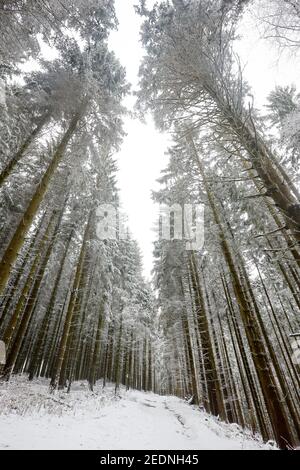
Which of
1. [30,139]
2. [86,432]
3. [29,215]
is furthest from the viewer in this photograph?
[30,139]

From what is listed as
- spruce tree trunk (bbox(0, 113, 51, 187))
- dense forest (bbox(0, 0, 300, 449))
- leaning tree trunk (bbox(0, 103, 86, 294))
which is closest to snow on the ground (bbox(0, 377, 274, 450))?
dense forest (bbox(0, 0, 300, 449))

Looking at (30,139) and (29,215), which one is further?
(30,139)

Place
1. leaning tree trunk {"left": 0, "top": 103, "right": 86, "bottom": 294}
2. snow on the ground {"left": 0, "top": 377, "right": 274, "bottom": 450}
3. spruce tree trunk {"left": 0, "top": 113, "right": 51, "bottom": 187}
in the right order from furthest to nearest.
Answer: spruce tree trunk {"left": 0, "top": 113, "right": 51, "bottom": 187} → leaning tree trunk {"left": 0, "top": 103, "right": 86, "bottom": 294} → snow on the ground {"left": 0, "top": 377, "right": 274, "bottom": 450}

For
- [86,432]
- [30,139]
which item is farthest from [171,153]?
[86,432]

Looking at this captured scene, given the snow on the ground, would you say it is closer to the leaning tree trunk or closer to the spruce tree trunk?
the leaning tree trunk

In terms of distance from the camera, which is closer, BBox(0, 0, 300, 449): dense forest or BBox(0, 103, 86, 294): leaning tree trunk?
BBox(0, 0, 300, 449): dense forest

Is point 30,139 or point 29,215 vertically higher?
point 30,139

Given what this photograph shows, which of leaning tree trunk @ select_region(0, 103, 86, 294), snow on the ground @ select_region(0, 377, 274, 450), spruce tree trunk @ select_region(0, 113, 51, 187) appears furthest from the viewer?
spruce tree trunk @ select_region(0, 113, 51, 187)

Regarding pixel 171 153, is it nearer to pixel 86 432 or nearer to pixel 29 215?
pixel 29 215

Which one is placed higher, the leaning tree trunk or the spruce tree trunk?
the spruce tree trunk

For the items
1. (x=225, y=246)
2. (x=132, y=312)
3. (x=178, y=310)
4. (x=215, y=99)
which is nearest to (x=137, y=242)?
(x=132, y=312)

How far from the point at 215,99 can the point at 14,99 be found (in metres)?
8.82

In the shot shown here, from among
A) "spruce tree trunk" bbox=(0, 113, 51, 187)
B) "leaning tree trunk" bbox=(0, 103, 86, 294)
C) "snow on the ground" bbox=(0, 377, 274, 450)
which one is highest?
"spruce tree trunk" bbox=(0, 113, 51, 187)
